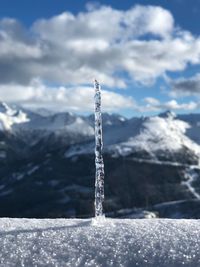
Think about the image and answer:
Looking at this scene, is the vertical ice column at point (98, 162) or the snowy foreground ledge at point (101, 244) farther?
the vertical ice column at point (98, 162)

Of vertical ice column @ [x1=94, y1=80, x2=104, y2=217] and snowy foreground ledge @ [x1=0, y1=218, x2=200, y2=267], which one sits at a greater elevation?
vertical ice column @ [x1=94, y1=80, x2=104, y2=217]

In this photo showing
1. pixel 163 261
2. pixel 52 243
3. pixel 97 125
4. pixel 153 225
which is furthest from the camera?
pixel 97 125

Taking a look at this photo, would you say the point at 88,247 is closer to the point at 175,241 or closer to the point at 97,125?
the point at 175,241

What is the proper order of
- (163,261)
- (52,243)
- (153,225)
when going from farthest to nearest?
1. (153,225)
2. (52,243)
3. (163,261)

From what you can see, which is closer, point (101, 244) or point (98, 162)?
point (101, 244)

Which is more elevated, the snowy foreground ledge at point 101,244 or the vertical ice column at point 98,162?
the vertical ice column at point 98,162

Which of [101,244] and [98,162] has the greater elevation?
[98,162]

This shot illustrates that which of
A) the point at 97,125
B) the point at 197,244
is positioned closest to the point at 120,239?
the point at 197,244

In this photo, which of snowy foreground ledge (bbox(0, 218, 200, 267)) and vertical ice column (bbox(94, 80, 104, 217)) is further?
vertical ice column (bbox(94, 80, 104, 217))
